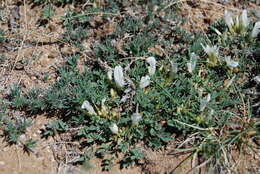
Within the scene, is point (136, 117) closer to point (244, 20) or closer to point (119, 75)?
point (119, 75)

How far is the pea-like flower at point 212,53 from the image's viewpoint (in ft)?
11.4

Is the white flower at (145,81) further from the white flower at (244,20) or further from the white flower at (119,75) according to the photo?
the white flower at (244,20)

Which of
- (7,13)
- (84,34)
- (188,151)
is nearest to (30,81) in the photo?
(84,34)

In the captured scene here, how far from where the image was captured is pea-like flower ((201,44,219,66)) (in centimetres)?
348

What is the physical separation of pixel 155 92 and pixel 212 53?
60 centimetres

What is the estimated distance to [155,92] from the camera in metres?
3.38

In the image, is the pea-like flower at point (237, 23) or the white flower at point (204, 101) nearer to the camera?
the white flower at point (204, 101)

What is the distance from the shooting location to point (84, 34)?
13.1ft

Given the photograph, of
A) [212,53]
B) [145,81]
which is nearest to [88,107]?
[145,81]

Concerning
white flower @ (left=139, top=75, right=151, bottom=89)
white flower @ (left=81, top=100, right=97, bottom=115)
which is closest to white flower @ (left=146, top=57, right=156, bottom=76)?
white flower @ (left=139, top=75, right=151, bottom=89)

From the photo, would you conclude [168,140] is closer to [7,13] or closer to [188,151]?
[188,151]

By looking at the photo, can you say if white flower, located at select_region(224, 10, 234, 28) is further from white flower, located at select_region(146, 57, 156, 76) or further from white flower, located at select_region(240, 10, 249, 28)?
white flower, located at select_region(146, 57, 156, 76)

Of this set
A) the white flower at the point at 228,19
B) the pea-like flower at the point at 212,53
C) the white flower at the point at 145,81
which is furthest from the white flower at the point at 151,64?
the white flower at the point at 228,19

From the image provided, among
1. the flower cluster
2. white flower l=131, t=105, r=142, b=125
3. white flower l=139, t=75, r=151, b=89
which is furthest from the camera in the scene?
the flower cluster
